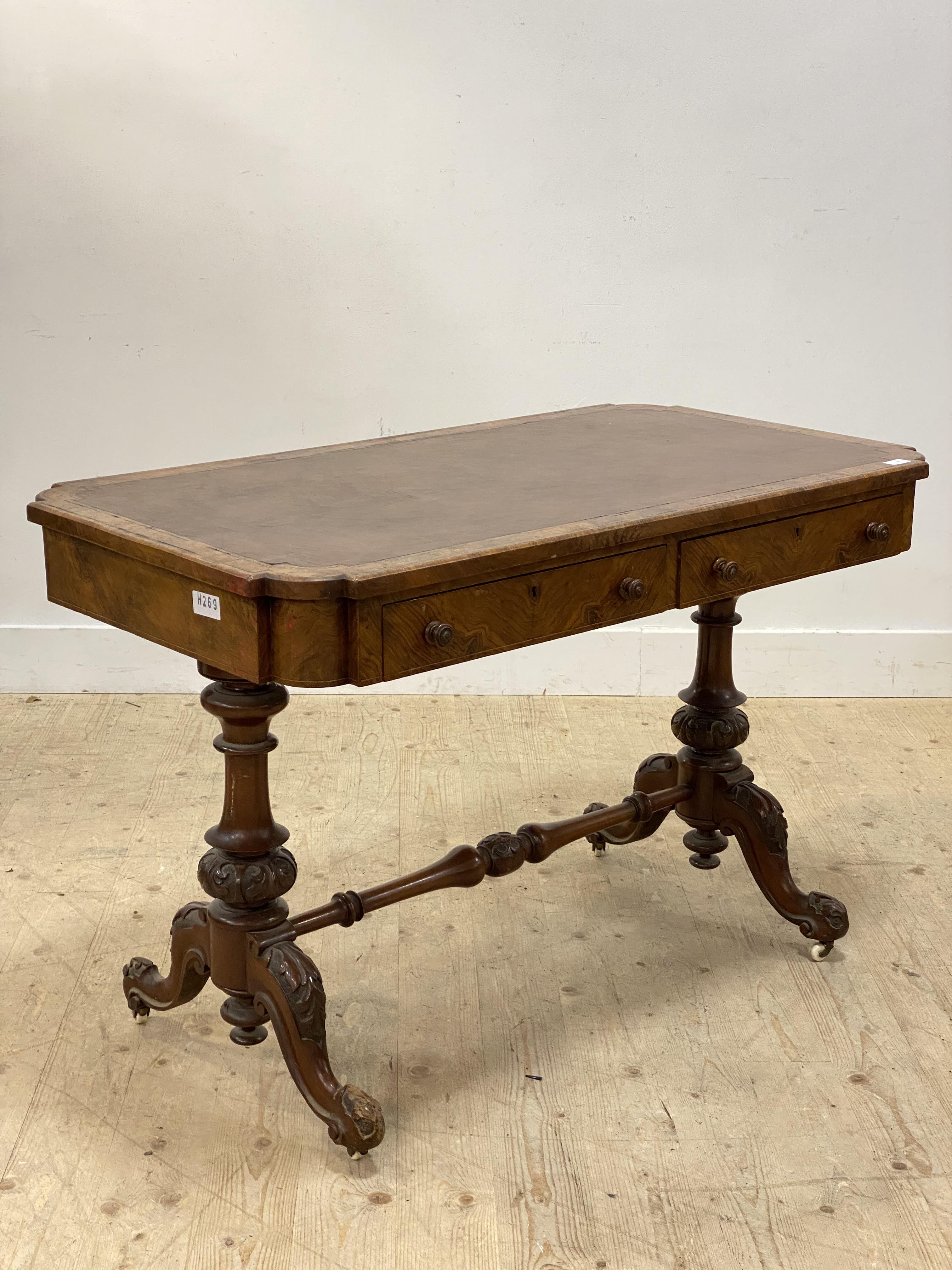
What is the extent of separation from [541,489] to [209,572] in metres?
0.73

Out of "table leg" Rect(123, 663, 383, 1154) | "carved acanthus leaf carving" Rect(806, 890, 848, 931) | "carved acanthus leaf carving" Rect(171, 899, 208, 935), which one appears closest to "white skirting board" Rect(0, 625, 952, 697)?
"carved acanthus leaf carving" Rect(806, 890, 848, 931)

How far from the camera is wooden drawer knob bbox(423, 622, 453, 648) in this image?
2.17 m

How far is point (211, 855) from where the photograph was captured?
256 cm

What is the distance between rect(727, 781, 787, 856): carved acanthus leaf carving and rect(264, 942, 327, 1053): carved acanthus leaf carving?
3.70ft

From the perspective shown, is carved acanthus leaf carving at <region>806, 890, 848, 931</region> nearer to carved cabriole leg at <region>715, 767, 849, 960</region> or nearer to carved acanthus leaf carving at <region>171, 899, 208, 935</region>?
carved cabriole leg at <region>715, 767, 849, 960</region>

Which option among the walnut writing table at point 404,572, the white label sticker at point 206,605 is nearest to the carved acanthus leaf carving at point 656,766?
the walnut writing table at point 404,572

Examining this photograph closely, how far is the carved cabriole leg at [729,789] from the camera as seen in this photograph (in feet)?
10.3

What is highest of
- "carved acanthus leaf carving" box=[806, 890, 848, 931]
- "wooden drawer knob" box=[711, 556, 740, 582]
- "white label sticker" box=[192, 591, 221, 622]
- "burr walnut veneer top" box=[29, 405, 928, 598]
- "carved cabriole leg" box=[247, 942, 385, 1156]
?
"burr walnut veneer top" box=[29, 405, 928, 598]

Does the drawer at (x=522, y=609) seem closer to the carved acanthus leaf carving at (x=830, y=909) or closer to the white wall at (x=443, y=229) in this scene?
the carved acanthus leaf carving at (x=830, y=909)

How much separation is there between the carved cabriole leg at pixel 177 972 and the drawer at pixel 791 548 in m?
1.06

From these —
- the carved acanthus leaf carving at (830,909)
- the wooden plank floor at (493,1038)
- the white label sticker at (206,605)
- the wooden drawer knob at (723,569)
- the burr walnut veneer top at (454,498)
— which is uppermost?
the burr walnut veneer top at (454,498)

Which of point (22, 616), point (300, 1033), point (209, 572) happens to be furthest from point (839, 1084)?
point (22, 616)

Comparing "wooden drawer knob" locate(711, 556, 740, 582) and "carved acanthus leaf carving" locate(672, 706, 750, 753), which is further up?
"wooden drawer knob" locate(711, 556, 740, 582)

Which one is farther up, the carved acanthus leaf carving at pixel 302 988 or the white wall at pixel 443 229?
the white wall at pixel 443 229
